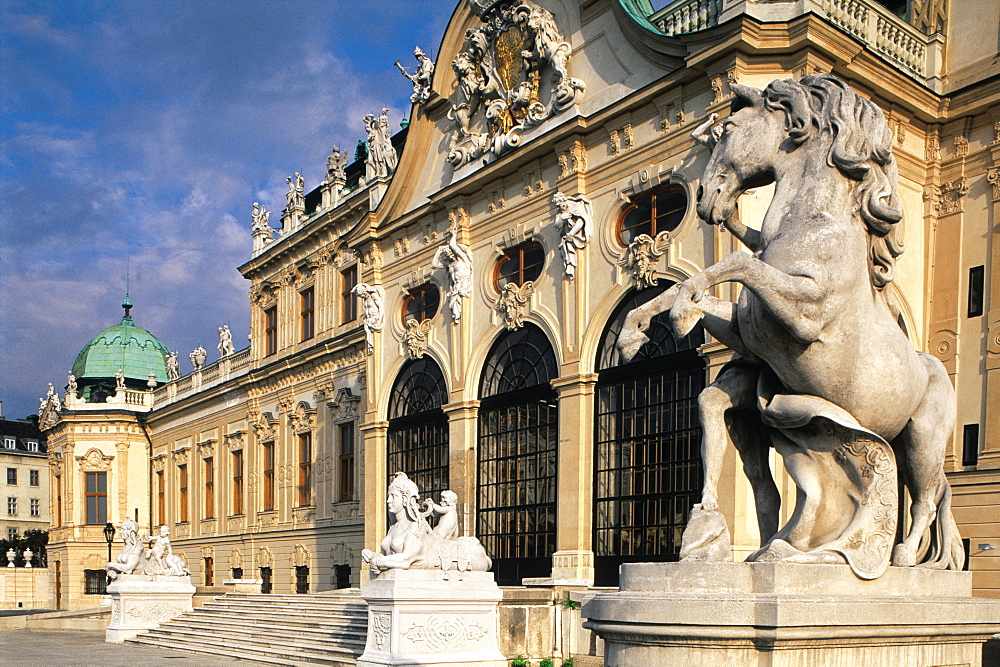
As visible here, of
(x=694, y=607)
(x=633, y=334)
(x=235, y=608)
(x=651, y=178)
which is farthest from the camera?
(x=235, y=608)

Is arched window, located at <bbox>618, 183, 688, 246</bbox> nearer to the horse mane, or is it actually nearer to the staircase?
the staircase

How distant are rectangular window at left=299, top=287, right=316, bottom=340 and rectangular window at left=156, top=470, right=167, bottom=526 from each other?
50.7ft

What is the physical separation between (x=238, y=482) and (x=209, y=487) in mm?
3404

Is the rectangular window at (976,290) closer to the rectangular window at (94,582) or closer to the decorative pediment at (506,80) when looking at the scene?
the decorative pediment at (506,80)

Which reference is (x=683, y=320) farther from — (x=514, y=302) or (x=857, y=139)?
(x=514, y=302)

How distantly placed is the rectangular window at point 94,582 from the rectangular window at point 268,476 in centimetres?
1661

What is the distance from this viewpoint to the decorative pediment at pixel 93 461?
170 feet

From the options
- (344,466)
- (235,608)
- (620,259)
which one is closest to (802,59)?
(620,259)

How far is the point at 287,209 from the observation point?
131 feet

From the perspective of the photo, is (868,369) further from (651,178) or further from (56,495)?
(56,495)

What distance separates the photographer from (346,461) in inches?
1379

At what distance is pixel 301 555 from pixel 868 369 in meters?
33.5

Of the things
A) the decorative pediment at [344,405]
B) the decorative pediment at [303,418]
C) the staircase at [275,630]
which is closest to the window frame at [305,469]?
the decorative pediment at [303,418]

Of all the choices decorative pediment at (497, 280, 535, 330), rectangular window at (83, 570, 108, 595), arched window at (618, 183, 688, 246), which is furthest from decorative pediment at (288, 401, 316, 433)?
rectangular window at (83, 570, 108, 595)
